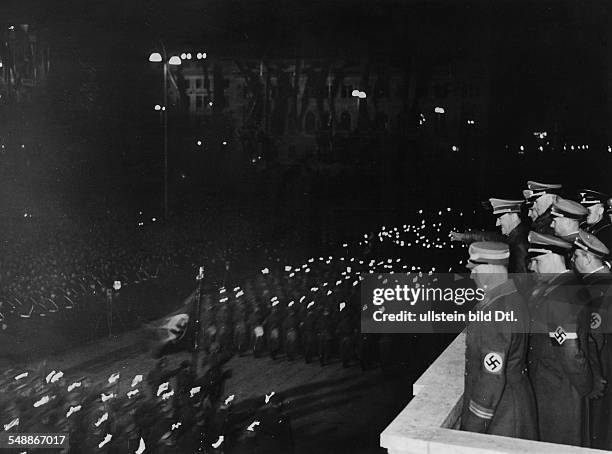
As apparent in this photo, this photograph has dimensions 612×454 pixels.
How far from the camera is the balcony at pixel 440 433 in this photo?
1.68 metres

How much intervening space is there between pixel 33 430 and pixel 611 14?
3666 mm

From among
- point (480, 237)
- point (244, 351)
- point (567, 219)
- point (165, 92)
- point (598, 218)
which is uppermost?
point (165, 92)

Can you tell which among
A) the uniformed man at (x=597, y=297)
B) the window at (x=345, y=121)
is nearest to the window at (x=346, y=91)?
the window at (x=345, y=121)

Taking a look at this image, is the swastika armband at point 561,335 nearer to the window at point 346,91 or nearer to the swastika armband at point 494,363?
the swastika armband at point 494,363

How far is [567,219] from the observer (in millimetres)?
2527

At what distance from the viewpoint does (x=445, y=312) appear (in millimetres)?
3445

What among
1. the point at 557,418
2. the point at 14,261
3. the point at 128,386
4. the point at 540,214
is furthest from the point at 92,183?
the point at 557,418

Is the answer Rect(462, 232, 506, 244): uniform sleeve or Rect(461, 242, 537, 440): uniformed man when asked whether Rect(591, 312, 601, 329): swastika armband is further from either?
Rect(462, 232, 506, 244): uniform sleeve

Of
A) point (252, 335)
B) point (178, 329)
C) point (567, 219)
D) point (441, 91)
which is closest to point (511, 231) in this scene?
→ point (567, 219)

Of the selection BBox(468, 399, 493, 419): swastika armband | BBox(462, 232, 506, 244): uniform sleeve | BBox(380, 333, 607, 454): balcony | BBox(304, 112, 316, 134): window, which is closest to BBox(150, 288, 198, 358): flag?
BBox(304, 112, 316, 134): window

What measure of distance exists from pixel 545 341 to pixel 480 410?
1.12 feet

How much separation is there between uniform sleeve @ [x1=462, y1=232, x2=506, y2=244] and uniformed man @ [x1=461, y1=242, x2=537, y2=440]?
1.04 meters

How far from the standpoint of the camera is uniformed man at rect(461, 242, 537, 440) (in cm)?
211

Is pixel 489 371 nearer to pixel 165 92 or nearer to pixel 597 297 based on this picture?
pixel 597 297
